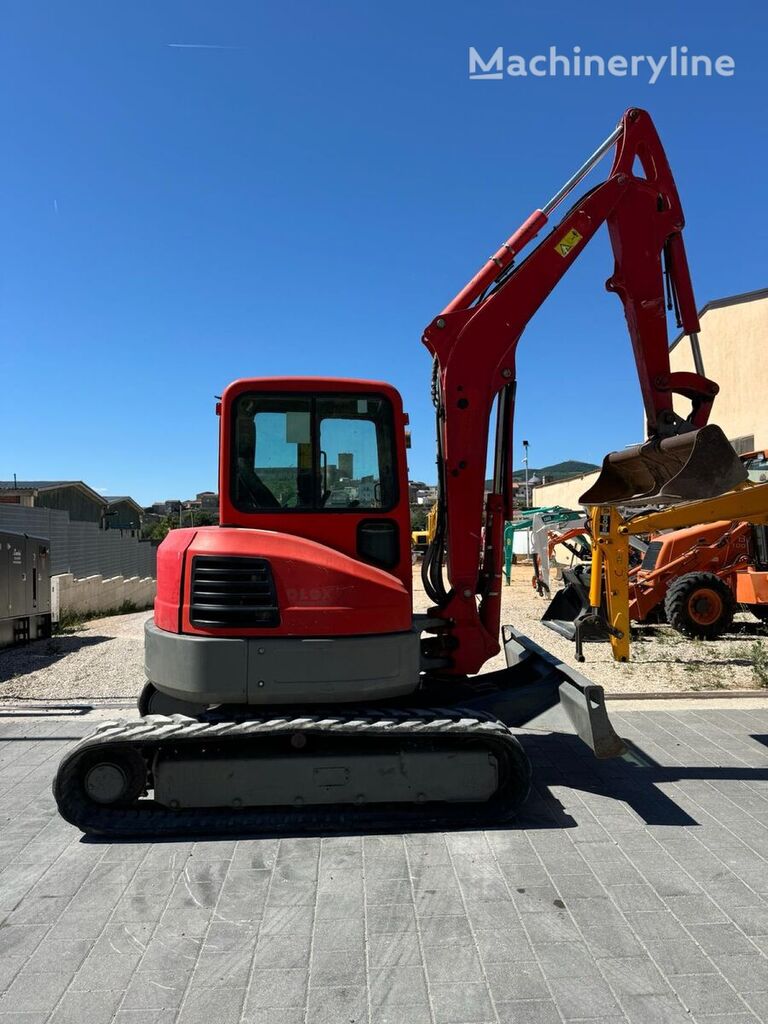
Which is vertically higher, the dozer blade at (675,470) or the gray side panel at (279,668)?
the dozer blade at (675,470)

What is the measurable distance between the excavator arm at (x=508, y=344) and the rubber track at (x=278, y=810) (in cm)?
99

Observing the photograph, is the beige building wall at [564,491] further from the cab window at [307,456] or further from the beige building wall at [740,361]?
the cab window at [307,456]

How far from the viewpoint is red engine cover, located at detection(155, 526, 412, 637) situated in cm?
452

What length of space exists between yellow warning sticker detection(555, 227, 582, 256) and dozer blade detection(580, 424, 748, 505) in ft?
5.40

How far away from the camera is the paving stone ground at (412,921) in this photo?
2965mm

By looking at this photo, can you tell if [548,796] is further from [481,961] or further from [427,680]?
[481,961]

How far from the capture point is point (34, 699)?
27.8ft

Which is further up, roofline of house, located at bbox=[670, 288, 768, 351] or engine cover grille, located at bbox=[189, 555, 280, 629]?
roofline of house, located at bbox=[670, 288, 768, 351]

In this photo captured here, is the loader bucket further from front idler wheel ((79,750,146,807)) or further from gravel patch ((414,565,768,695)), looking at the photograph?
front idler wheel ((79,750,146,807))

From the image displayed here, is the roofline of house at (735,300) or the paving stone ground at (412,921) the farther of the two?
the roofline of house at (735,300)

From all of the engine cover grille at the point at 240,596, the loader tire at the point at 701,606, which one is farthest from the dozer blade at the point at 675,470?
the loader tire at the point at 701,606

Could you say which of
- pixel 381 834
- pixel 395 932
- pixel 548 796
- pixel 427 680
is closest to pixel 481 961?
pixel 395 932

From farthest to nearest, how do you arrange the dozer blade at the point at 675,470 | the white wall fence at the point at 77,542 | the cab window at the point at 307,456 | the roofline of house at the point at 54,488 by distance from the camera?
the roofline of house at the point at 54,488 < the white wall fence at the point at 77,542 < the dozer blade at the point at 675,470 < the cab window at the point at 307,456

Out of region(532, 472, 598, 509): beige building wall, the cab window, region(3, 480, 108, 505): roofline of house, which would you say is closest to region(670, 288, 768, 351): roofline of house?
region(532, 472, 598, 509): beige building wall
